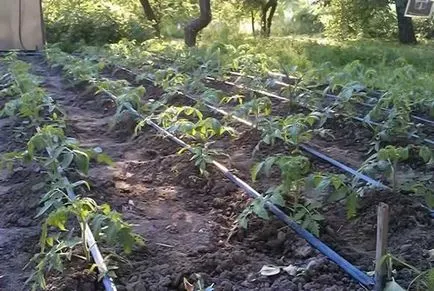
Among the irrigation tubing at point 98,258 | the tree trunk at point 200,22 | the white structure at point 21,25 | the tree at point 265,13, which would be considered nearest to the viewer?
the irrigation tubing at point 98,258

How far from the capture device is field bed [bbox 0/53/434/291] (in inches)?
120

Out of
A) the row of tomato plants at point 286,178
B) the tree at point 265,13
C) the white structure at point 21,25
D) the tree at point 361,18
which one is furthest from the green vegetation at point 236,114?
the tree at point 265,13

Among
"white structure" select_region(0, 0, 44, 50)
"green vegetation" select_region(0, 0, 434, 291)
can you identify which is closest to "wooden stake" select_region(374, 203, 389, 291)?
"green vegetation" select_region(0, 0, 434, 291)

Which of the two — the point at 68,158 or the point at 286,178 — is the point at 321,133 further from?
the point at 68,158

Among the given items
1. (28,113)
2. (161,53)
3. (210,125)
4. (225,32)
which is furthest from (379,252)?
(225,32)

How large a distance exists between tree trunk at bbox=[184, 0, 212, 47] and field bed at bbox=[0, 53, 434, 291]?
9.75 meters

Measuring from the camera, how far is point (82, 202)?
3.13 metres

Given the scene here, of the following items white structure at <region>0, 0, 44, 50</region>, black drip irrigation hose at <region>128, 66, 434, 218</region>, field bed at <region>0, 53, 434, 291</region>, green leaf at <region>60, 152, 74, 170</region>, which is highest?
white structure at <region>0, 0, 44, 50</region>

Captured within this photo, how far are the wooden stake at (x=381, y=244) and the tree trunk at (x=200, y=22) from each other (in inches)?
502

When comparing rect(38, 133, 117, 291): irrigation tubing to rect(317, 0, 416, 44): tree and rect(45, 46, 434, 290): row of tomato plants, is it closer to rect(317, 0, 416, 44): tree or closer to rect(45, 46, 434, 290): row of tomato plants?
rect(45, 46, 434, 290): row of tomato plants

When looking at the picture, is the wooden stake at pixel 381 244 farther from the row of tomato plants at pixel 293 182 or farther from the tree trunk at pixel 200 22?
the tree trunk at pixel 200 22

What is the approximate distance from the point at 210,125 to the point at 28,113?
6.33ft

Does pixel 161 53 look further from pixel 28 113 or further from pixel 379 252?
pixel 379 252

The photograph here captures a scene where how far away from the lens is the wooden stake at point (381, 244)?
8.23ft
